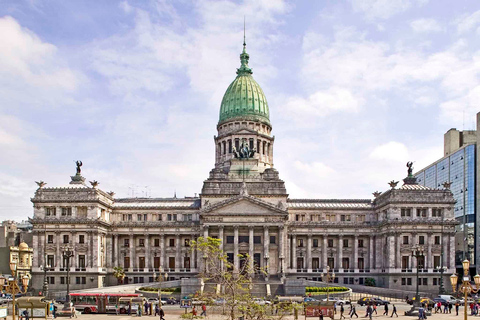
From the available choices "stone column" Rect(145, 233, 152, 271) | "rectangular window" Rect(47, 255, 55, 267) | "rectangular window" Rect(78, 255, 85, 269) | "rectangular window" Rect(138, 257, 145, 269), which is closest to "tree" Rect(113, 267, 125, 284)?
"rectangular window" Rect(138, 257, 145, 269)

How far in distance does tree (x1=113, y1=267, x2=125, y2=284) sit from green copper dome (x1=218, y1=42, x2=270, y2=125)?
1901 inches

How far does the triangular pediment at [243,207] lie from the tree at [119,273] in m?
22.5

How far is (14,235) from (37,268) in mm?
33911

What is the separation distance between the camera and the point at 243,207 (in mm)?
112000

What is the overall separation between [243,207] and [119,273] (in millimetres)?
30826

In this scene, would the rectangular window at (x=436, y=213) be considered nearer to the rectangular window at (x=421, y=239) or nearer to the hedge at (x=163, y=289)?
the rectangular window at (x=421, y=239)

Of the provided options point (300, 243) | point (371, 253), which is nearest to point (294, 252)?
point (300, 243)

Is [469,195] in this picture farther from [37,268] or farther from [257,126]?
[37,268]

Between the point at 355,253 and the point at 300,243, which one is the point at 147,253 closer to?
the point at 300,243

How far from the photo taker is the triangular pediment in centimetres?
11150

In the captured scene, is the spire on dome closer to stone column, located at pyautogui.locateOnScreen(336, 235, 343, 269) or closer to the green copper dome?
the green copper dome

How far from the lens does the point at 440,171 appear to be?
16762 centimetres

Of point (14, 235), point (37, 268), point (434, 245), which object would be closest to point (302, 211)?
point (434, 245)

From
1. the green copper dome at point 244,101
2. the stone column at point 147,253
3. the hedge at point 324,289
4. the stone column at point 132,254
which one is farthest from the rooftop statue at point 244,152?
the hedge at point 324,289
